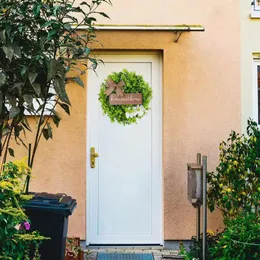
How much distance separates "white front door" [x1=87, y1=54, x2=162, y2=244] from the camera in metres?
6.92

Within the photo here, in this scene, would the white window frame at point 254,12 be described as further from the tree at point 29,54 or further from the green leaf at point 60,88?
the green leaf at point 60,88

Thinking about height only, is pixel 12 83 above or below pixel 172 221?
above

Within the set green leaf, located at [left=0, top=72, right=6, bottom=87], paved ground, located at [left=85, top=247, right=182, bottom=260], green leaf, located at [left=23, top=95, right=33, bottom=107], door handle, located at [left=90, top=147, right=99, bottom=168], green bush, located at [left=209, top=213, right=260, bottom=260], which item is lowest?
paved ground, located at [left=85, top=247, right=182, bottom=260]

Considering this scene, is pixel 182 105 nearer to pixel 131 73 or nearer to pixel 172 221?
pixel 131 73

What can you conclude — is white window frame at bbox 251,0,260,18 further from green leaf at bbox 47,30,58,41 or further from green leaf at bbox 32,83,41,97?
green leaf at bbox 32,83,41,97

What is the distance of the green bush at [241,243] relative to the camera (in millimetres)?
4371

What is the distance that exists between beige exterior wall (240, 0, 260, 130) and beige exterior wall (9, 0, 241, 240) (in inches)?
3.9

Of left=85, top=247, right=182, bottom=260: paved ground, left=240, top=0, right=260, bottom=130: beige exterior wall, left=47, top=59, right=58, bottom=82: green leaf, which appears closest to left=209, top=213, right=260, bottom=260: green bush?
left=85, top=247, right=182, bottom=260: paved ground

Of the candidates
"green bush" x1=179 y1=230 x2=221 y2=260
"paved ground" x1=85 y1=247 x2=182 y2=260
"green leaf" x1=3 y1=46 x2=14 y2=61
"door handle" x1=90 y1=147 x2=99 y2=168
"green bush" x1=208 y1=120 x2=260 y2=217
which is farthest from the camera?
"door handle" x1=90 y1=147 x2=99 y2=168

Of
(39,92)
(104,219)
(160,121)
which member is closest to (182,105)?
(160,121)

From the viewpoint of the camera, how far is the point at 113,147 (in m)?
6.95

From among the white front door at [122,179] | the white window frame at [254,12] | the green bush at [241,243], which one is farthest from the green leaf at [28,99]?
the white window frame at [254,12]

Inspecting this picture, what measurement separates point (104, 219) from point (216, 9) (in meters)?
3.37

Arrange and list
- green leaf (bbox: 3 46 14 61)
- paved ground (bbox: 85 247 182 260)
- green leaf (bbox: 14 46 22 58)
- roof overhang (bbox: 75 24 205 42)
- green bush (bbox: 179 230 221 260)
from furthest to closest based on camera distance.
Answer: paved ground (bbox: 85 247 182 260) < roof overhang (bbox: 75 24 205 42) < green bush (bbox: 179 230 221 260) < green leaf (bbox: 14 46 22 58) < green leaf (bbox: 3 46 14 61)
